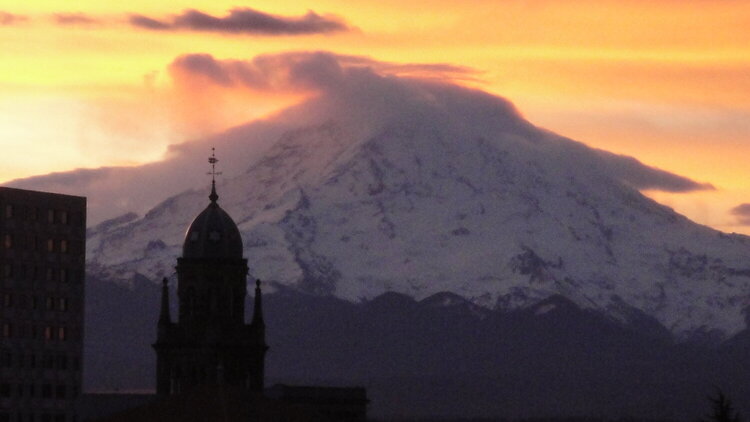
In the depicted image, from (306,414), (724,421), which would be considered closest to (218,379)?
(306,414)

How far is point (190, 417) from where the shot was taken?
18188 centimetres

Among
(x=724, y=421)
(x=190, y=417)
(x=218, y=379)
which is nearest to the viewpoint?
(x=724, y=421)

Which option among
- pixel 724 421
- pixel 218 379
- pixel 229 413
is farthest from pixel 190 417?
pixel 724 421

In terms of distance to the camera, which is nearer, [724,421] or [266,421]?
[724,421]

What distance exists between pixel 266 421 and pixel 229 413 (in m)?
2.66

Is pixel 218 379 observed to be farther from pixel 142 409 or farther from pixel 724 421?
pixel 724 421

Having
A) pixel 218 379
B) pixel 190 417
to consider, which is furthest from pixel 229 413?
pixel 218 379

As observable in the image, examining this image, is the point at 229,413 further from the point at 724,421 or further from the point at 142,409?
the point at 724,421

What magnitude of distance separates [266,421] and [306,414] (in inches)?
369

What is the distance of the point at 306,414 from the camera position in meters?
192

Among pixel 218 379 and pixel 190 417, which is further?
pixel 218 379

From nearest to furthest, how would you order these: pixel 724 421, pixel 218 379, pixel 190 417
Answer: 1. pixel 724 421
2. pixel 190 417
3. pixel 218 379

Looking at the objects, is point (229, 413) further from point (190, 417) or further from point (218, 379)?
point (218, 379)

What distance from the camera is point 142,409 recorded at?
189 metres
